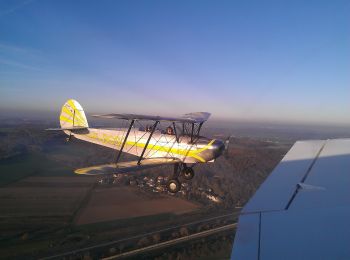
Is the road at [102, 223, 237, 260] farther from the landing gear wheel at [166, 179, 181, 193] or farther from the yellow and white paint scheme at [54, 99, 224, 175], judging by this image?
the landing gear wheel at [166, 179, 181, 193]

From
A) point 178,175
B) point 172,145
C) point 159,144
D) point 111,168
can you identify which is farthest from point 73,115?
point 111,168

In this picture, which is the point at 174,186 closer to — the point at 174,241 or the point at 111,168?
the point at 111,168

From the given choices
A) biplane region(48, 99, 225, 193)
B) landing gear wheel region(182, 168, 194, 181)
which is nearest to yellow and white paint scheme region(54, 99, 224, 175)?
biplane region(48, 99, 225, 193)

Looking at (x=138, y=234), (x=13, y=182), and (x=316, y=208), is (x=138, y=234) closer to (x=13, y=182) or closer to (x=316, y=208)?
(x=13, y=182)

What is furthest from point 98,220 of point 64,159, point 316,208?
point 316,208

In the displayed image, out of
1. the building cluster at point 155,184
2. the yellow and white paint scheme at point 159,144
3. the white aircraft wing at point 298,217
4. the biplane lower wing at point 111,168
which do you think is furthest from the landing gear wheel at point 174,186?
the building cluster at point 155,184

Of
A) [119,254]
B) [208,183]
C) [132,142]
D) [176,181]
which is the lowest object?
[119,254]
